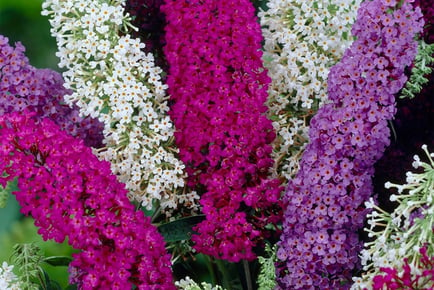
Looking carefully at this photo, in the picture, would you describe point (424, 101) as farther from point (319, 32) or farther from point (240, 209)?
point (240, 209)

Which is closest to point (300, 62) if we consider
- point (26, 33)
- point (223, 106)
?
point (223, 106)

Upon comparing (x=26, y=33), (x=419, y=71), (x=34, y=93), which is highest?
(x=26, y=33)

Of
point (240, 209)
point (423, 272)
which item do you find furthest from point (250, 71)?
point (423, 272)

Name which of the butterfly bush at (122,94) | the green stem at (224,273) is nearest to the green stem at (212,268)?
the green stem at (224,273)

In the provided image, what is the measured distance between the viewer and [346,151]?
57.2 inches

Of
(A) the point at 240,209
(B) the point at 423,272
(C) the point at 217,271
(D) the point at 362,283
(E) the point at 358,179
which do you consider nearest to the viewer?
(B) the point at 423,272

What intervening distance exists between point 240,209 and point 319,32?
35 cm

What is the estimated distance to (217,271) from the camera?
5.68ft

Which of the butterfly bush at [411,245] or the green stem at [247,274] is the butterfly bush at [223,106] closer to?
the green stem at [247,274]

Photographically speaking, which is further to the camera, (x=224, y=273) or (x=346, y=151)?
(x=224, y=273)

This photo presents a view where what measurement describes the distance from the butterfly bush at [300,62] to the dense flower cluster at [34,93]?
359mm

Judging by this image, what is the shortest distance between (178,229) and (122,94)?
0.86 ft

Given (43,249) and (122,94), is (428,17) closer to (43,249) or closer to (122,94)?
(122,94)

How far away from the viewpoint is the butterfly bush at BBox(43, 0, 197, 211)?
5.05 ft
